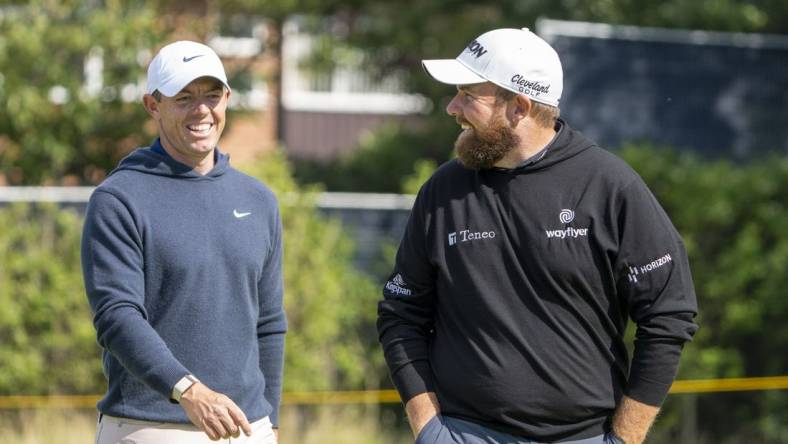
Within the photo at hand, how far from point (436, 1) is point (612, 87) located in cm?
311

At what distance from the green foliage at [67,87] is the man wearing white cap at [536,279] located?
811 cm

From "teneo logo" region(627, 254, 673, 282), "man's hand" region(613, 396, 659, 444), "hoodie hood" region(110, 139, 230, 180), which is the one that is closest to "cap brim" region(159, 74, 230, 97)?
"hoodie hood" region(110, 139, 230, 180)

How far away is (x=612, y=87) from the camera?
1201 centimetres

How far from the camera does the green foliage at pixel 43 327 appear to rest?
29.4 ft

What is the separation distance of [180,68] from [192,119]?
0.17 m

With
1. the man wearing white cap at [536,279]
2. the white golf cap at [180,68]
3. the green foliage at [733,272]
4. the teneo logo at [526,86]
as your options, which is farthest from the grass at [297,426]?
the teneo logo at [526,86]

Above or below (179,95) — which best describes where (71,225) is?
below

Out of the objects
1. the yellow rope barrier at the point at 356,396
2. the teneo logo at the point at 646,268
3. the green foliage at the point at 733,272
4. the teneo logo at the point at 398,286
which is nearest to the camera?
the teneo logo at the point at 646,268

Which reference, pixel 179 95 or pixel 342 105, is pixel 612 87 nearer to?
pixel 179 95

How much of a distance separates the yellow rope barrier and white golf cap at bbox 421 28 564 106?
5.24 metres

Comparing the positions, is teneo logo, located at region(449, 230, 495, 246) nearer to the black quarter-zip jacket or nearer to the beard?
the black quarter-zip jacket

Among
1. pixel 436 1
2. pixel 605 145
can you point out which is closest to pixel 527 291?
pixel 605 145

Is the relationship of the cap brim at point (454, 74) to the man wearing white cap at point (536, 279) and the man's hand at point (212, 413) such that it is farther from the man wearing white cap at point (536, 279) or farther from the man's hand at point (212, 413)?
the man's hand at point (212, 413)

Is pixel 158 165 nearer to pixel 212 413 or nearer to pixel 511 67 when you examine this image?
pixel 212 413
